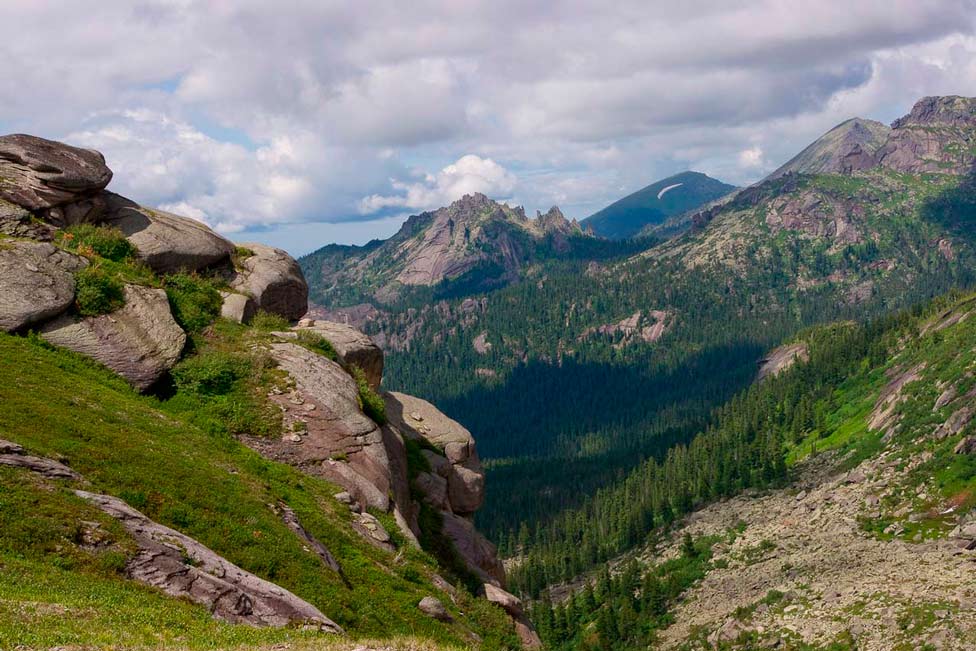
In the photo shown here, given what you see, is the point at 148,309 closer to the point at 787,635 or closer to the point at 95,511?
the point at 95,511

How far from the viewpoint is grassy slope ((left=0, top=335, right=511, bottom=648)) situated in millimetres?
17609

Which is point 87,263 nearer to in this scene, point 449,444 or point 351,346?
point 351,346

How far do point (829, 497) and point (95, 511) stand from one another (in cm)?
13141

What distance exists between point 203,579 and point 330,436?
48.8 ft

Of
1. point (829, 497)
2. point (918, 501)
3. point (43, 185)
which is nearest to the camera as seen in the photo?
point (43, 185)

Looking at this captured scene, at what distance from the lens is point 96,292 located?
36.2 meters

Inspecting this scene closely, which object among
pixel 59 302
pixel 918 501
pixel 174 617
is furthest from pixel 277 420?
pixel 918 501

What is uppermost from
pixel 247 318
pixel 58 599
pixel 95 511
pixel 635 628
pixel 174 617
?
pixel 247 318

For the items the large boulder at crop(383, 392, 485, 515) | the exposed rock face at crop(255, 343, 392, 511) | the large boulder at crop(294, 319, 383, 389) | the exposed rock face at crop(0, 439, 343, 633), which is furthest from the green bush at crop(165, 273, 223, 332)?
the exposed rock face at crop(0, 439, 343, 633)

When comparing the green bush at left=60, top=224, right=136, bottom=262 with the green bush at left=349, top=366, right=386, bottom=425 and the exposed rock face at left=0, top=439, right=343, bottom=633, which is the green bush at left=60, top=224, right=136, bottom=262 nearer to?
the green bush at left=349, top=366, right=386, bottom=425

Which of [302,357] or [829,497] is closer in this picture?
[302,357]

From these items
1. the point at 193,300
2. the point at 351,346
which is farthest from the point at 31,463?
the point at 351,346

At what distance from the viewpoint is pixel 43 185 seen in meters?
42.4

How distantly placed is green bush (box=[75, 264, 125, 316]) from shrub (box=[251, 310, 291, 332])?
8637mm
